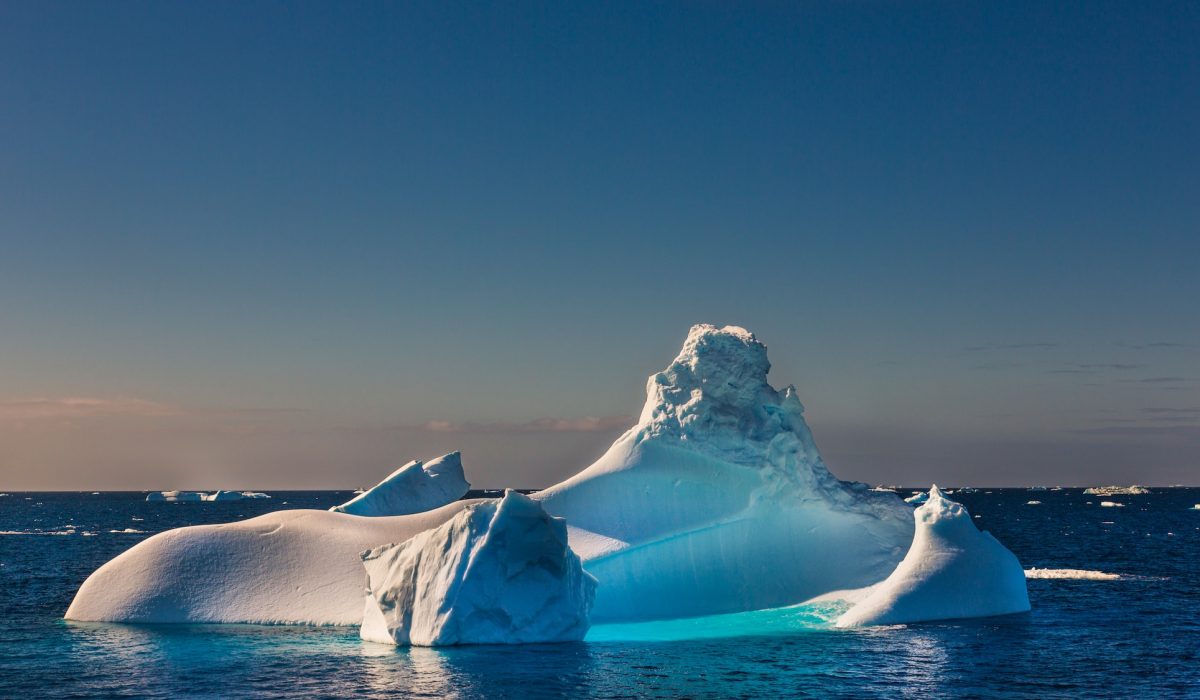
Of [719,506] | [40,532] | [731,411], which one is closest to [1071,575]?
[731,411]

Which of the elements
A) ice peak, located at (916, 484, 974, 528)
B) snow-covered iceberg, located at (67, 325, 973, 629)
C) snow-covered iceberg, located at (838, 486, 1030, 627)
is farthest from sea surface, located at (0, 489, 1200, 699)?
ice peak, located at (916, 484, 974, 528)

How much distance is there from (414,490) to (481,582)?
1526 centimetres

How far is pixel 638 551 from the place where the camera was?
31.9 m

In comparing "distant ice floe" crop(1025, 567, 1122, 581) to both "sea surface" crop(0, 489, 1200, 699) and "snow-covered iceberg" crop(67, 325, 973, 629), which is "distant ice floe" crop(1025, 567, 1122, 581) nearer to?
"sea surface" crop(0, 489, 1200, 699)

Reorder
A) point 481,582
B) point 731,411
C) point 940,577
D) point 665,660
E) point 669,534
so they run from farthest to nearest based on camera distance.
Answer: point 731,411 → point 669,534 → point 940,577 → point 481,582 → point 665,660

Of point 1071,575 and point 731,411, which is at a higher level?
point 731,411

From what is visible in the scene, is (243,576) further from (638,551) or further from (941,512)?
(941,512)

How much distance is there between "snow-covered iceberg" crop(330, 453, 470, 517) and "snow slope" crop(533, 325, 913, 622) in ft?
26.1

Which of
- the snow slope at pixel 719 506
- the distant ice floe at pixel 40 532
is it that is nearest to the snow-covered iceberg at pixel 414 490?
the snow slope at pixel 719 506

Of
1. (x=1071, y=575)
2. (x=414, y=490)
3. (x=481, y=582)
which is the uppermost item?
(x=414, y=490)

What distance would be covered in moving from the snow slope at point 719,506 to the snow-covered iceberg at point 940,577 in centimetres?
274

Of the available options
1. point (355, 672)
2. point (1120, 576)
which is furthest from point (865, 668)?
point (1120, 576)

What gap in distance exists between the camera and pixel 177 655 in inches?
973

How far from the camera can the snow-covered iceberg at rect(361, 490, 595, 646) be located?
25.8m
